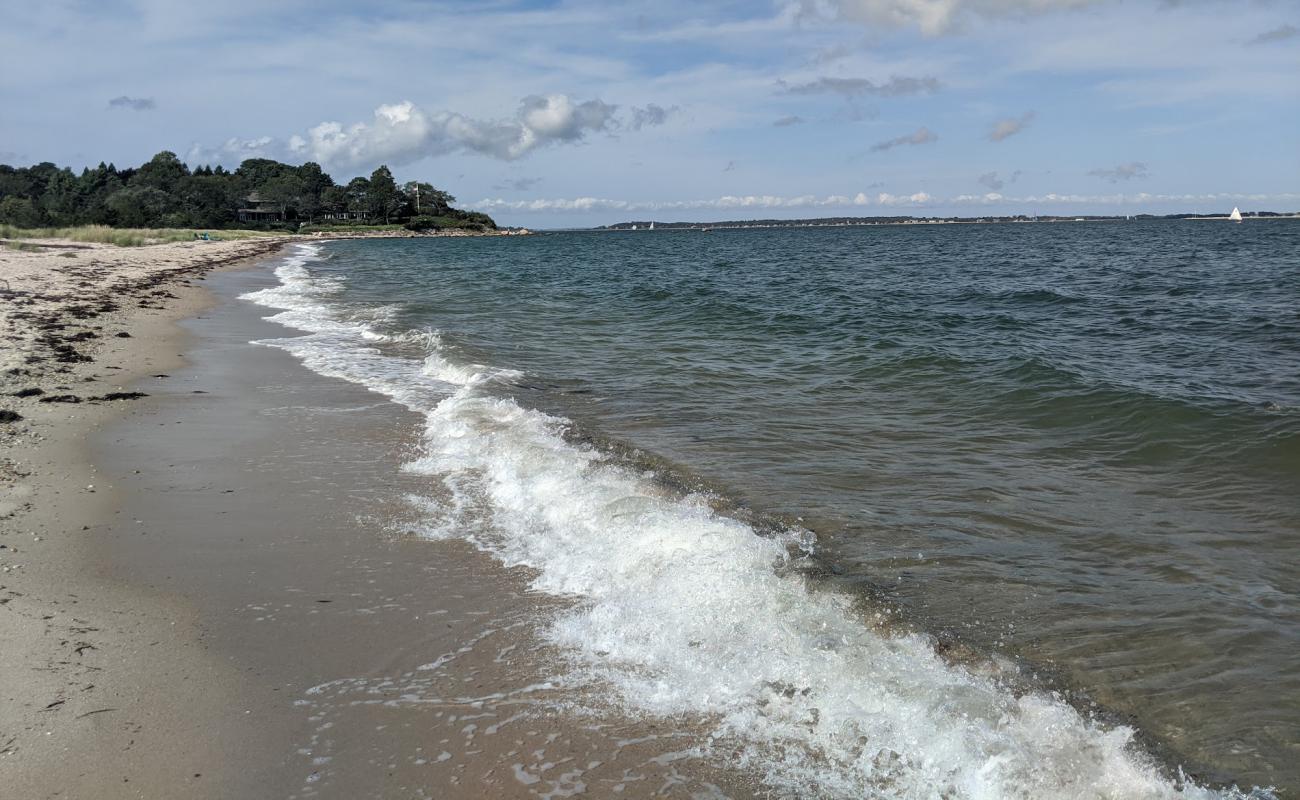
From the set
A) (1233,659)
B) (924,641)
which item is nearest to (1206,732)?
(1233,659)

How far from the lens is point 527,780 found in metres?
3.25

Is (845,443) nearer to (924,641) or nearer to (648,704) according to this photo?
(924,641)

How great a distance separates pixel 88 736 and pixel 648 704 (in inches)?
97.3

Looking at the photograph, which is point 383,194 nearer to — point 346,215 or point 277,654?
point 346,215

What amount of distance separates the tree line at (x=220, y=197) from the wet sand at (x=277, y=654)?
7281 cm

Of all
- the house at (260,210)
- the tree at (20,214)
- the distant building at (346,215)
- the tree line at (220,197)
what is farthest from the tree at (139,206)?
the distant building at (346,215)

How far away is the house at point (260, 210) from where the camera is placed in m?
128

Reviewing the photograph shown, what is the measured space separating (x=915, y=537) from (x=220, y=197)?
429ft

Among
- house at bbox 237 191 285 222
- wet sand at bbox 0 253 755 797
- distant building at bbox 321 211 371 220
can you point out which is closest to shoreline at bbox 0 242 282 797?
wet sand at bbox 0 253 755 797

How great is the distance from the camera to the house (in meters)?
128

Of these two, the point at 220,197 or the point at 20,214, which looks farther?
the point at 220,197

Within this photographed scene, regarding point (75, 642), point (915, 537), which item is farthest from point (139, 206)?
point (915, 537)

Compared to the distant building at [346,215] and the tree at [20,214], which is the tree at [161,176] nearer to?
the distant building at [346,215]

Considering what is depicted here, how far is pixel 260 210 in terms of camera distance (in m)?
130
